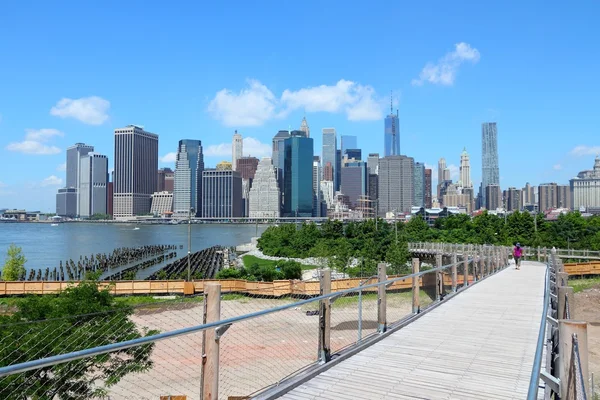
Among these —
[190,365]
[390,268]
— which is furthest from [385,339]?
[390,268]

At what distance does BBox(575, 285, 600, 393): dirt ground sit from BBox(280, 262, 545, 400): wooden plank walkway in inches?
317

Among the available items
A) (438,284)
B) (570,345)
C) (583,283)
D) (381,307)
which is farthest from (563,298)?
(583,283)

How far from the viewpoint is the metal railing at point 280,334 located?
5684 mm

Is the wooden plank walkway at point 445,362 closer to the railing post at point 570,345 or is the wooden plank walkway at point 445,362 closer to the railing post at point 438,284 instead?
the railing post at point 438,284

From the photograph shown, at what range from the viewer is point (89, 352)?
12.3 ft

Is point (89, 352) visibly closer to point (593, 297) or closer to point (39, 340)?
point (39, 340)

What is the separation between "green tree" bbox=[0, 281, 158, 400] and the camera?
28.4 ft

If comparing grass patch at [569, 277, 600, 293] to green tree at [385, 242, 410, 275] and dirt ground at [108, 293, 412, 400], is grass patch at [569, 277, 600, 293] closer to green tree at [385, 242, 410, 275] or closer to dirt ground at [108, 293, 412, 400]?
green tree at [385, 242, 410, 275]

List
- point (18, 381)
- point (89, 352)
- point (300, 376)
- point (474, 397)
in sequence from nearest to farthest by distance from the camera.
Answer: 1. point (89, 352)
2. point (474, 397)
3. point (300, 376)
4. point (18, 381)

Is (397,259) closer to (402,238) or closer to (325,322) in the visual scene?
(402,238)

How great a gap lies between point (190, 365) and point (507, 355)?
1354 centimetres

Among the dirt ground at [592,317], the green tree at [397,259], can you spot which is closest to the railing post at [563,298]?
the dirt ground at [592,317]

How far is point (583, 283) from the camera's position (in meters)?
36.8

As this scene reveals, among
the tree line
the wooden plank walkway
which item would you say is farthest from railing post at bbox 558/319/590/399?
the tree line
